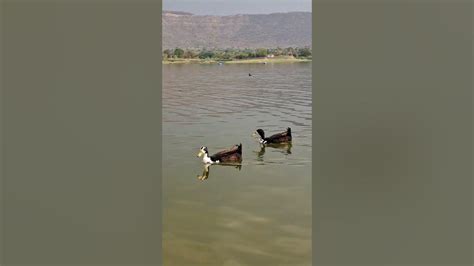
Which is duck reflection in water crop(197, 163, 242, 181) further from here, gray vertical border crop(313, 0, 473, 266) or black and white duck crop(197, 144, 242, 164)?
gray vertical border crop(313, 0, 473, 266)

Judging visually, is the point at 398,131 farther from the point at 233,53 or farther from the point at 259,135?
the point at 233,53

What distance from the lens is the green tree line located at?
4285mm

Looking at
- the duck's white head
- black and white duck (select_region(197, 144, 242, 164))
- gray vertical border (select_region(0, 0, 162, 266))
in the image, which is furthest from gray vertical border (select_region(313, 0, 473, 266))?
the duck's white head

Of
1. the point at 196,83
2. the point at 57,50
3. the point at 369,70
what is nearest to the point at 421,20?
the point at 369,70

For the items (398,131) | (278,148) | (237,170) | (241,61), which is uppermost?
(241,61)

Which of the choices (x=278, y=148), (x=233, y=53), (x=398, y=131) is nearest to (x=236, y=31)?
(x=233, y=53)

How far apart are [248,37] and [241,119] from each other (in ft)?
2.17

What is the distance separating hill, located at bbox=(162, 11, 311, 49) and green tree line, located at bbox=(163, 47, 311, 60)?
54 millimetres

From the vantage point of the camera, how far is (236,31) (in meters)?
3.97

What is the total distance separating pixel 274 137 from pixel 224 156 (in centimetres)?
51

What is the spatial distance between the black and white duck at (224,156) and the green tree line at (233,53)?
1.15 meters

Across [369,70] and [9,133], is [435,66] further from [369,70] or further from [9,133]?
[9,133]

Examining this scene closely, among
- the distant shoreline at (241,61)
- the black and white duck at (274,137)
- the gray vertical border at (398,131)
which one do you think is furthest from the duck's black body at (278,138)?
the gray vertical border at (398,131)

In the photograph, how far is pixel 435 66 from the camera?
150 centimetres
